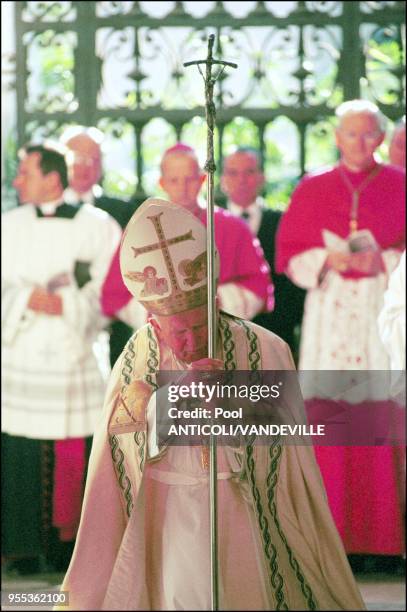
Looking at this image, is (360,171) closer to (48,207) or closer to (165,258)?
(48,207)

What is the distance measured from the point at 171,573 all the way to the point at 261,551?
30 centimetres

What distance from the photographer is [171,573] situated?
15.8ft

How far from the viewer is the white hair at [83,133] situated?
349 inches

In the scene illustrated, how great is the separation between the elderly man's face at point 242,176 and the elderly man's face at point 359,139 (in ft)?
1.61

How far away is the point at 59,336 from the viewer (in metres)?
8.75

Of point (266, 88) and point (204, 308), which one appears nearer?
point (204, 308)

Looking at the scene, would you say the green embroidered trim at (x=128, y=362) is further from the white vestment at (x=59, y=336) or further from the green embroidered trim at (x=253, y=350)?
the white vestment at (x=59, y=336)

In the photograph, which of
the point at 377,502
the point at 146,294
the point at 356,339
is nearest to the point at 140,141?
the point at 356,339

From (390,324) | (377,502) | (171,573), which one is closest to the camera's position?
(171,573)

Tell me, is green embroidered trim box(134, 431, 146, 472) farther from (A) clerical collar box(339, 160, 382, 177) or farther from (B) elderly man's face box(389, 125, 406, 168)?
(B) elderly man's face box(389, 125, 406, 168)

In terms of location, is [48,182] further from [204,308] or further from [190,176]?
[204,308]

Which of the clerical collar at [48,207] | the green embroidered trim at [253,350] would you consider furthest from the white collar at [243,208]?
the green embroidered trim at [253,350]

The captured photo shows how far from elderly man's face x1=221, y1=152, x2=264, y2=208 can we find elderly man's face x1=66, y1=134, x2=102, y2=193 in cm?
75

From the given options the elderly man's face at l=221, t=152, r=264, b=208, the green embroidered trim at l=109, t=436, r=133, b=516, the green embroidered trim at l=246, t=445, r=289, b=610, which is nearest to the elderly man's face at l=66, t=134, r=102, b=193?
the elderly man's face at l=221, t=152, r=264, b=208
